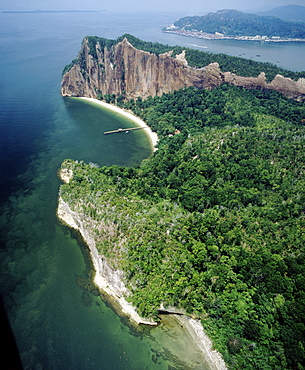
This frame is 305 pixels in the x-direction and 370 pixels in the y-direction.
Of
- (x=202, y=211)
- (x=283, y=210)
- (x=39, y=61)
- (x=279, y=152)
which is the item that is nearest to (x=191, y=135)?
(x=279, y=152)

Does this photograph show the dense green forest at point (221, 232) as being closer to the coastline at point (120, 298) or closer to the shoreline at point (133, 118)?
the coastline at point (120, 298)

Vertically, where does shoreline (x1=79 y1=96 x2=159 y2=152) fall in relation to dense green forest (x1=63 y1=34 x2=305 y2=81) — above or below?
below

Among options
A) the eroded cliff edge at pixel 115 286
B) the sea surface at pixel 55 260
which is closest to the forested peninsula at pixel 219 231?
the eroded cliff edge at pixel 115 286

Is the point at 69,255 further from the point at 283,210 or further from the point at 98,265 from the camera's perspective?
the point at 283,210

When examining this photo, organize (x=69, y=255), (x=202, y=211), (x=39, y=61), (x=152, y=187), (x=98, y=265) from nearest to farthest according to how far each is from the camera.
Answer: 1. (x=98, y=265)
2. (x=69, y=255)
3. (x=202, y=211)
4. (x=152, y=187)
5. (x=39, y=61)

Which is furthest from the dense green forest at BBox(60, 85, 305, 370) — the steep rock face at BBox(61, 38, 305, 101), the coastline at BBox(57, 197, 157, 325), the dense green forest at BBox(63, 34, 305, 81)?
the dense green forest at BBox(63, 34, 305, 81)

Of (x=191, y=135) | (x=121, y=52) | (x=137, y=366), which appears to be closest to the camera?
(x=137, y=366)

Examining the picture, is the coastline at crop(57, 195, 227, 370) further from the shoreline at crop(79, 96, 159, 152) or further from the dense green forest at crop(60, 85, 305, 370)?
the shoreline at crop(79, 96, 159, 152)
